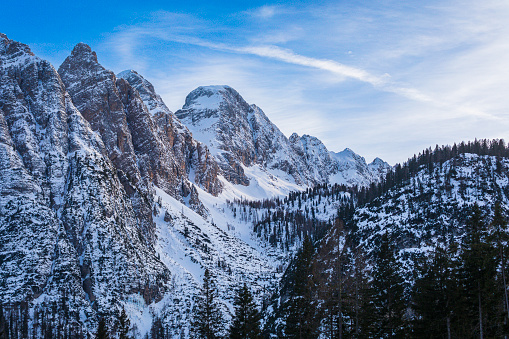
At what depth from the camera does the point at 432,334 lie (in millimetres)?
48469

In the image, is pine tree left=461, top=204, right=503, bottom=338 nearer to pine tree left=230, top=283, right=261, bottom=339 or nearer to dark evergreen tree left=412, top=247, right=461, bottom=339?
dark evergreen tree left=412, top=247, right=461, bottom=339

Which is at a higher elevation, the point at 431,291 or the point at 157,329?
the point at 431,291

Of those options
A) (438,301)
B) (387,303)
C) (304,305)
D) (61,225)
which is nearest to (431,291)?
(438,301)

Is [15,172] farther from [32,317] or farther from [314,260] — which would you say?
[314,260]

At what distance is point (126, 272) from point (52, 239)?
29749mm

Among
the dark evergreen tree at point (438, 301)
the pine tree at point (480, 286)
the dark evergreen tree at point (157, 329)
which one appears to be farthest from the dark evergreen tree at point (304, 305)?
the dark evergreen tree at point (157, 329)

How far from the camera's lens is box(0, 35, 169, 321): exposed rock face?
15138 cm

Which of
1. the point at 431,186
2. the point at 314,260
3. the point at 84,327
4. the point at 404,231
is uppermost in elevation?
the point at 431,186

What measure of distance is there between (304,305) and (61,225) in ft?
454

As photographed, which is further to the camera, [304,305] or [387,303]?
[304,305]

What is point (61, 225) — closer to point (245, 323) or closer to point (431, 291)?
point (245, 323)

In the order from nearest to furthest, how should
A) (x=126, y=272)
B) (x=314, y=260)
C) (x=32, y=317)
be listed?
1. (x=314, y=260)
2. (x=32, y=317)
3. (x=126, y=272)

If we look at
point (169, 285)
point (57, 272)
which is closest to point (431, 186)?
point (169, 285)

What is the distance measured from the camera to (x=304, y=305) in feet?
183
